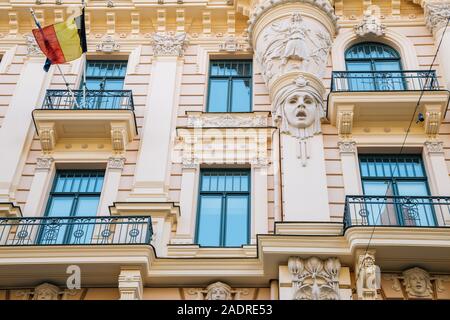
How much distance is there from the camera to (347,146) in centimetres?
1582

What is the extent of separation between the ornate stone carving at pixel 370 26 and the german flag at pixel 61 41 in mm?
8016

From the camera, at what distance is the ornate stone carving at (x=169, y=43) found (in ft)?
61.7

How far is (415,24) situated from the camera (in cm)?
1905

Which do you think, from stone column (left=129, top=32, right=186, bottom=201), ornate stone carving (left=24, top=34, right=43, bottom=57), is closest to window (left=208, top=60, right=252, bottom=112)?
stone column (left=129, top=32, right=186, bottom=201)

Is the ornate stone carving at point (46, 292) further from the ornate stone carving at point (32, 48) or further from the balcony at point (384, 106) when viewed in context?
the ornate stone carving at point (32, 48)

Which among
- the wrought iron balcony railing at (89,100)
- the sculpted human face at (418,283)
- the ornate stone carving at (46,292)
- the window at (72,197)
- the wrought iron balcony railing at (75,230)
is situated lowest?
the ornate stone carving at (46,292)

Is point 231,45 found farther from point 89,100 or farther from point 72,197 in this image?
point 72,197

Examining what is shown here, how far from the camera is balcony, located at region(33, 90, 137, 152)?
16250 millimetres

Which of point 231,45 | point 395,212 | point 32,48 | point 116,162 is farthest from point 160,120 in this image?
point 395,212

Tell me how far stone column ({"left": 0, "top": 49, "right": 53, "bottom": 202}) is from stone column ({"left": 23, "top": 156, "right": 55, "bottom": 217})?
433 mm

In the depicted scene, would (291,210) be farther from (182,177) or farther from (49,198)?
(49,198)

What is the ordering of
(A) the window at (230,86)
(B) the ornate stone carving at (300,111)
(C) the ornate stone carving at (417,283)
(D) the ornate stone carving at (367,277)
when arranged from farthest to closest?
1. (A) the window at (230,86)
2. (B) the ornate stone carving at (300,111)
3. (C) the ornate stone carving at (417,283)
4. (D) the ornate stone carving at (367,277)

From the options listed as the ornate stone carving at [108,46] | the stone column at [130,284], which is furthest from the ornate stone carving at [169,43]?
the stone column at [130,284]

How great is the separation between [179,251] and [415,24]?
10323 mm
